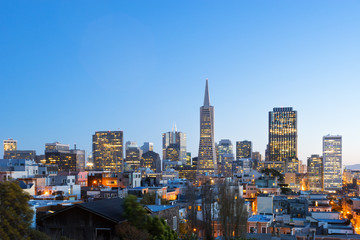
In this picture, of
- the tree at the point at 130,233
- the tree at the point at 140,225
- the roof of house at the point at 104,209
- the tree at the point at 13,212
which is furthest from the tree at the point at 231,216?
the tree at the point at 13,212

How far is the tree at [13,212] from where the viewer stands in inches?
915

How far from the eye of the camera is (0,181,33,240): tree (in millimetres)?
23234

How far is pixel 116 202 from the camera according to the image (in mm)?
36469

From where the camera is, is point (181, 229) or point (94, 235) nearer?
point (94, 235)

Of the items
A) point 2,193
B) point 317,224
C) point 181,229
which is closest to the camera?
point 2,193

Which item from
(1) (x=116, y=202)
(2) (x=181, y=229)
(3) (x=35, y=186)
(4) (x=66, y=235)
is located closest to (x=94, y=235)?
(4) (x=66, y=235)

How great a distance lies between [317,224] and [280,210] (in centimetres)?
2434

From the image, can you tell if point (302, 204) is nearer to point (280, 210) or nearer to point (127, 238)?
point (280, 210)

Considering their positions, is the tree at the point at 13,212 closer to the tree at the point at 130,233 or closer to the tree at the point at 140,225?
the tree at the point at 130,233

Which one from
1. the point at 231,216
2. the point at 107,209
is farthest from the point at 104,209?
the point at 231,216

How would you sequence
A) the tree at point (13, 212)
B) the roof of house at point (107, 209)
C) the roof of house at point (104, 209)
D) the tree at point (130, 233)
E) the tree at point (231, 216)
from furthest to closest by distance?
the tree at point (231, 216)
the roof of house at point (107, 209)
the roof of house at point (104, 209)
the tree at point (130, 233)
the tree at point (13, 212)

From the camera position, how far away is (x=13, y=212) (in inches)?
941

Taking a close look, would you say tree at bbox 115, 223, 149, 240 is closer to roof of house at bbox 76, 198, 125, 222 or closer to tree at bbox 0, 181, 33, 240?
roof of house at bbox 76, 198, 125, 222

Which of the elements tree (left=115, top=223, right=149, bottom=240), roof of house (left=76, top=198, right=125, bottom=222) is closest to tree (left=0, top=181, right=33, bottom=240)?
roof of house (left=76, top=198, right=125, bottom=222)
